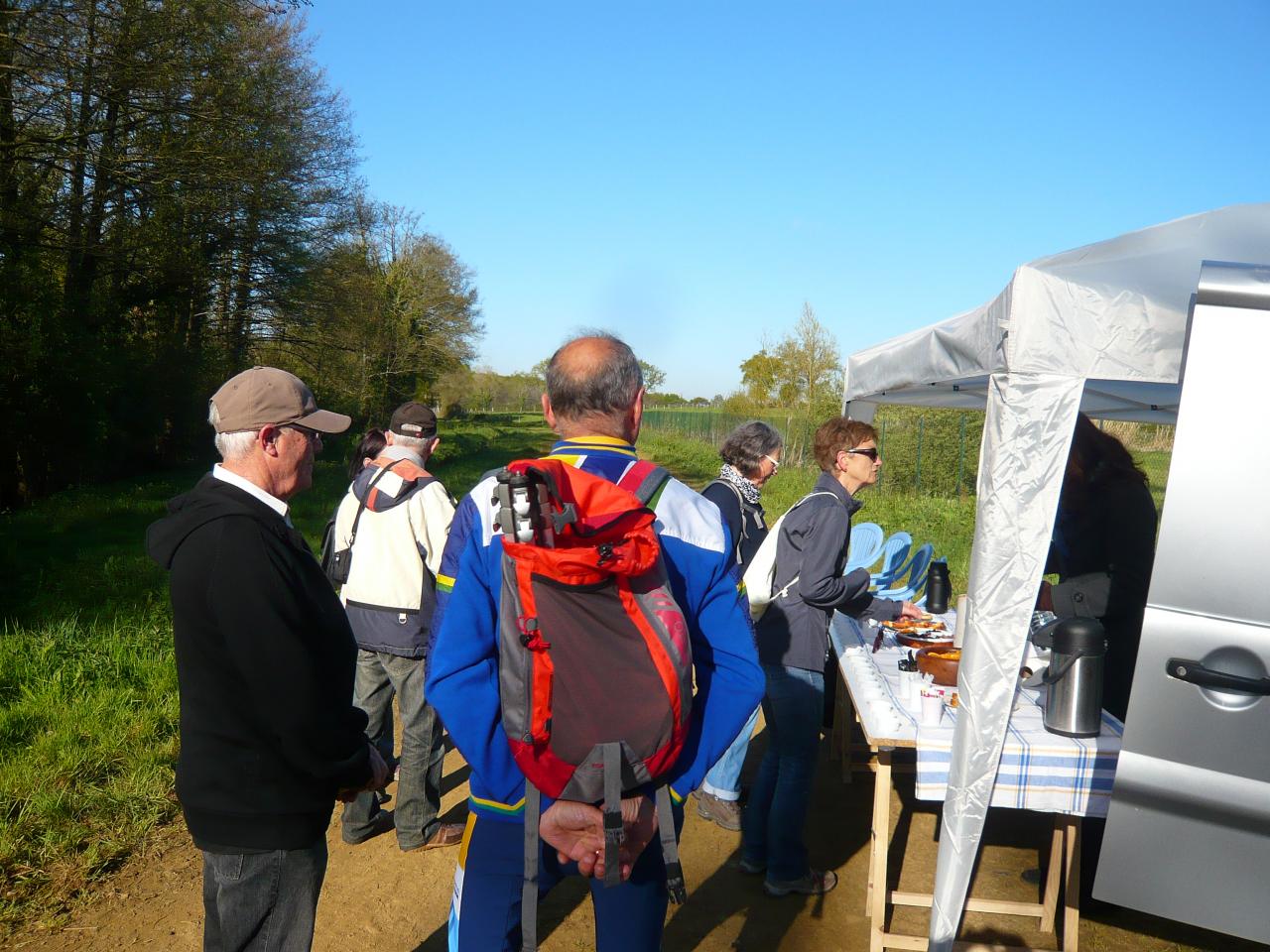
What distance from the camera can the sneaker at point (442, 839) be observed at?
167 inches

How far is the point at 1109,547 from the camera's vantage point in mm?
3678

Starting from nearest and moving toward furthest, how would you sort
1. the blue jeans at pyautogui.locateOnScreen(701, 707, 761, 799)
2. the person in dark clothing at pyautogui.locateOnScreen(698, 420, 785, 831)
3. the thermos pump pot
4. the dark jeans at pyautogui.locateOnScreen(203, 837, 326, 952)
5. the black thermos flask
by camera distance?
the dark jeans at pyautogui.locateOnScreen(203, 837, 326, 952) → the thermos pump pot → the person in dark clothing at pyautogui.locateOnScreen(698, 420, 785, 831) → the blue jeans at pyautogui.locateOnScreen(701, 707, 761, 799) → the black thermos flask

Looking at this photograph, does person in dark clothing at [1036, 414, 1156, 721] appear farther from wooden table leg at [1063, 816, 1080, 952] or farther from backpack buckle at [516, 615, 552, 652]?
backpack buckle at [516, 615, 552, 652]

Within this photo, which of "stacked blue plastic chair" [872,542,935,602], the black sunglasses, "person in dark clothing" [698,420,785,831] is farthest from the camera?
"stacked blue plastic chair" [872,542,935,602]

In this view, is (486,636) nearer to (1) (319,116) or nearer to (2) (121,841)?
(2) (121,841)

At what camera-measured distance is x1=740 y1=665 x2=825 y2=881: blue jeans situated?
370 centimetres

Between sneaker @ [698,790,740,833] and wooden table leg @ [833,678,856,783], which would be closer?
sneaker @ [698,790,740,833]

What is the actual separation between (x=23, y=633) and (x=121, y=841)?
3.25 m

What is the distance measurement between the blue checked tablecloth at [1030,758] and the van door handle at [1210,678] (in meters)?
0.53

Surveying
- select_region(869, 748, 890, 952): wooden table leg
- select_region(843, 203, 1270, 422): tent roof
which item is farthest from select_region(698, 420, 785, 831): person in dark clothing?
select_region(843, 203, 1270, 422): tent roof

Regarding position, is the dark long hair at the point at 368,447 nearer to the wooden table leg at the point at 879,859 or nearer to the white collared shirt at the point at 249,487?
the white collared shirt at the point at 249,487

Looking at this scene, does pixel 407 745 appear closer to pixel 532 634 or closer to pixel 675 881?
pixel 675 881

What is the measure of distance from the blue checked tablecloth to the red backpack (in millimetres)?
1573

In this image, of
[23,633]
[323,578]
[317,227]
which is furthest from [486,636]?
[317,227]
